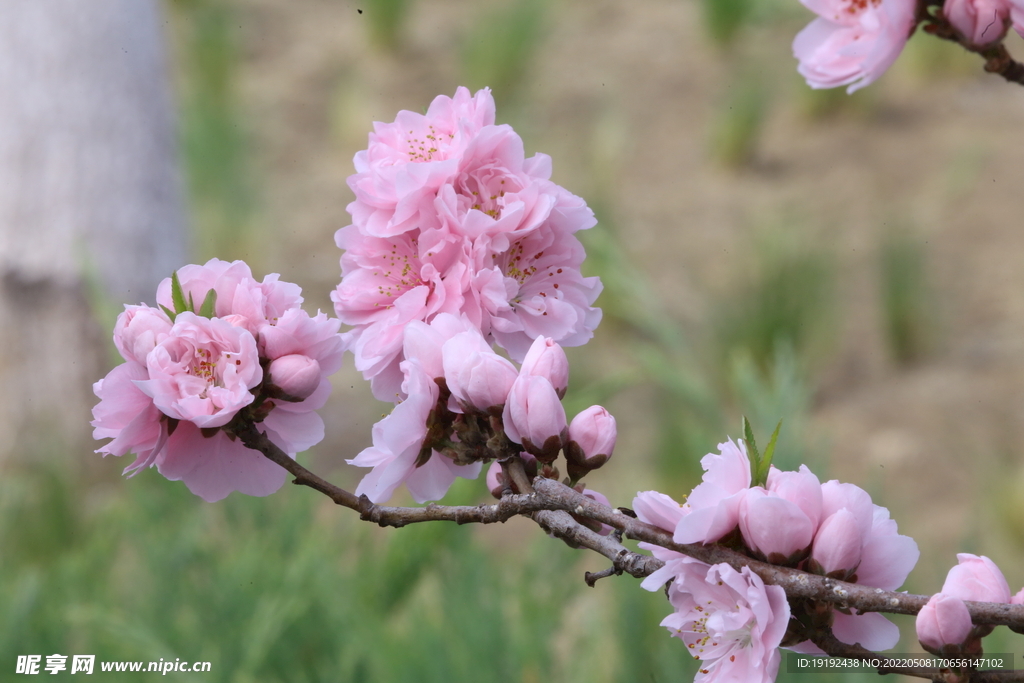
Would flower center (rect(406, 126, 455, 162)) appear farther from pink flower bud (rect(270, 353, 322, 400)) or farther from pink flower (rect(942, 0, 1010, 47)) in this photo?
pink flower (rect(942, 0, 1010, 47))

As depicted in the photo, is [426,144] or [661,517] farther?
[426,144]

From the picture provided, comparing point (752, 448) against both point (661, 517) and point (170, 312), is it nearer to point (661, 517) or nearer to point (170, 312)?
point (661, 517)

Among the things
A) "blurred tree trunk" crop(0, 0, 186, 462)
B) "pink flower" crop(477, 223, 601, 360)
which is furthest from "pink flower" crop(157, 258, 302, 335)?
"blurred tree trunk" crop(0, 0, 186, 462)

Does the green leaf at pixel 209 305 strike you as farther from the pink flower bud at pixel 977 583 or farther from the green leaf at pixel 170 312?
the pink flower bud at pixel 977 583

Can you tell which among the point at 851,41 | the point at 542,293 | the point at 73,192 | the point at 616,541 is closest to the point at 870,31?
the point at 851,41

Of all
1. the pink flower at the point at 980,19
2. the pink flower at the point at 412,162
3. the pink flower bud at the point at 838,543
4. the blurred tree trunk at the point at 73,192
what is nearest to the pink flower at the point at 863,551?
the pink flower bud at the point at 838,543

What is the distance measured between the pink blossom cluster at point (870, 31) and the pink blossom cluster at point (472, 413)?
28 cm

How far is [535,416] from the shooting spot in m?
0.40

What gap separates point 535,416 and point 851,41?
0.40 m

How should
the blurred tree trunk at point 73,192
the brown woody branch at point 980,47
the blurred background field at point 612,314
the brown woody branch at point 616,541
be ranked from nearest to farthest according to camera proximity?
the brown woody branch at point 616,541, the brown woody branch at point 980,47, the blurred background field at point 612,314, the blurred tree trunk at point 73,192

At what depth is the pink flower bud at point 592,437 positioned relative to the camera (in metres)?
0.43

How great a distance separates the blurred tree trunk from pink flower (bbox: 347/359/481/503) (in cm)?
186

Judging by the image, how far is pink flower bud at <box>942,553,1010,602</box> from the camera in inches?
14.8

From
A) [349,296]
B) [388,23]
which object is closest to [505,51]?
[388,23]
